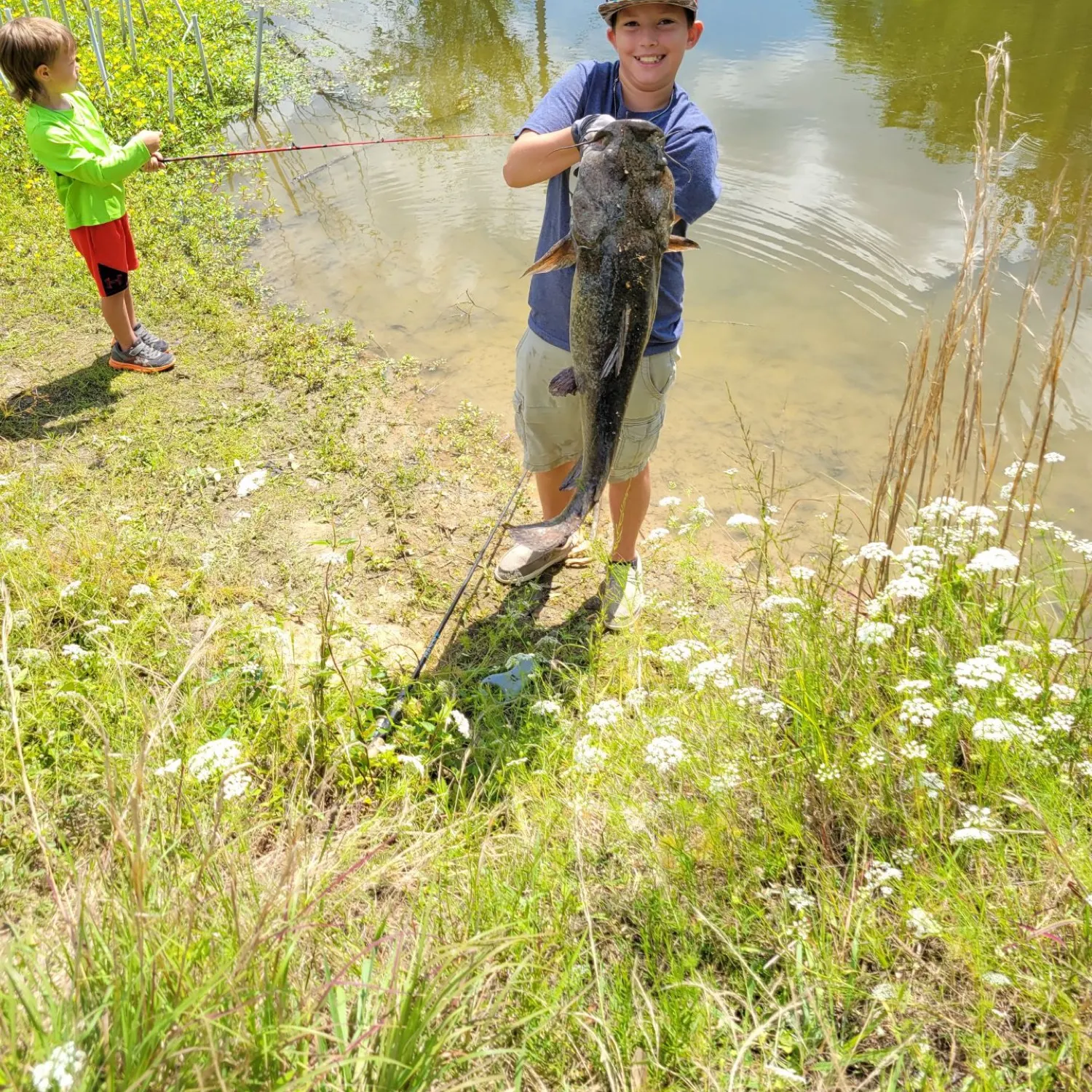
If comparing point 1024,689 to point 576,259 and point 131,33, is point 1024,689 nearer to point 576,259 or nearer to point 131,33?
point 576,259

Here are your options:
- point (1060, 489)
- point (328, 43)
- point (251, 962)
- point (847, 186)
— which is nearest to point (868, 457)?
point (1060, 489)

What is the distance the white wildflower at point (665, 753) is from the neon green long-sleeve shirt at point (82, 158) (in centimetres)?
454

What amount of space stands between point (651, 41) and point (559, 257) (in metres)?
0.77

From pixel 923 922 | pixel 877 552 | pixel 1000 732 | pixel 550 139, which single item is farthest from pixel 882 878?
Answer: pixel 550 139

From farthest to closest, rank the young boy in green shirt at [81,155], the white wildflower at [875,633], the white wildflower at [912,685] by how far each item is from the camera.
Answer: the young boy in green shirt at [81,155]
the white wildflower at [875,633]
the white wildflower at [912,685]

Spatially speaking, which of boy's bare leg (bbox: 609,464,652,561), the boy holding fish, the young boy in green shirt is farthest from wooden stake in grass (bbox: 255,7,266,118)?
boy's bare leg (bbox: 609,464,652,561)

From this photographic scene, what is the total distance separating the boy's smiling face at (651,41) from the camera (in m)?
2.46

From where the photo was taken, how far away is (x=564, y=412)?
327 cm

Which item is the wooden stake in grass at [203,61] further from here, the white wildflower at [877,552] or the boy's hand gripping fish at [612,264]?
the white wildflower at [877,552]

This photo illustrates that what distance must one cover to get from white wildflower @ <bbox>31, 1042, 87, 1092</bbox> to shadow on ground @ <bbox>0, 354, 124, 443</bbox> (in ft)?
14.0

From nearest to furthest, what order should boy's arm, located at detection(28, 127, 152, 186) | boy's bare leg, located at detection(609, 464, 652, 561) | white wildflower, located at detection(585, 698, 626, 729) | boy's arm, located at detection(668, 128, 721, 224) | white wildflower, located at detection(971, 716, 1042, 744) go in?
white wildflower, located at detection(971, 716, 1042, 744) → white wildflower, located at detection(585, 698, 626, 729) → boy's arm, located at detection(668, 128, 721, 224) → boy's bare leg, located at detection(609, 464, 652, 561) → boy's arm, located at detection(28, 127, 152, 186)

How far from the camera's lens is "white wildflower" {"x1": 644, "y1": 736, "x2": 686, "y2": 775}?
6.64 ft

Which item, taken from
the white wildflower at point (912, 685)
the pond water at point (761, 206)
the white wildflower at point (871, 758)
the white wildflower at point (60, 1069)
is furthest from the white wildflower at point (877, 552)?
the pond water at point (761, 206)

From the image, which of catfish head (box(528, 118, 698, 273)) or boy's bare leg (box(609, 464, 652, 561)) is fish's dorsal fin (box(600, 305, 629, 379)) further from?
boy's bare leg (box(609, 464, 652, 561))
